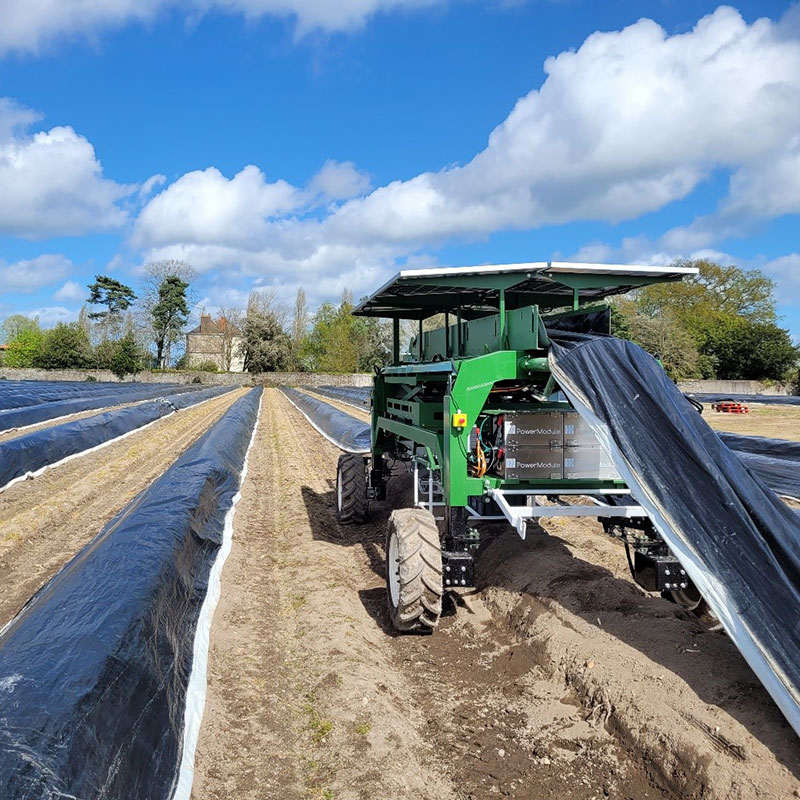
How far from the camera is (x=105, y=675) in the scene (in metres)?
3.13

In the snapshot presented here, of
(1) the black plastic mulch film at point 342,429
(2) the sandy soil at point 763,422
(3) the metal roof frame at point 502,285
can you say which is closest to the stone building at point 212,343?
(1) the black plastic mulch film at point 342,429

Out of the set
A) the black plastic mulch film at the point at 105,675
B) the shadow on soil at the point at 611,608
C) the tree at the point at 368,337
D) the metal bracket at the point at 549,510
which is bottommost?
the shadow on soil at the point at 611,608

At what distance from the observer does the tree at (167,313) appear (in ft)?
225

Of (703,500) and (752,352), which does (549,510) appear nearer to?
(703,500)

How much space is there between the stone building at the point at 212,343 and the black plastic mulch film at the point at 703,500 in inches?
3006

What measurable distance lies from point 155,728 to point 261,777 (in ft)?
1.97

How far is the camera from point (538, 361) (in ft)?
15.5

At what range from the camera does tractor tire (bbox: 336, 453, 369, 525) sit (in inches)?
340

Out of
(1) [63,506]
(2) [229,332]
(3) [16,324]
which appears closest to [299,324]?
(2) [229,332]

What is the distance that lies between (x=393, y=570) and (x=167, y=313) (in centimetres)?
6865

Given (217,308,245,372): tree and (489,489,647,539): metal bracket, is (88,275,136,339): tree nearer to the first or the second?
(217,308,245,372): tree

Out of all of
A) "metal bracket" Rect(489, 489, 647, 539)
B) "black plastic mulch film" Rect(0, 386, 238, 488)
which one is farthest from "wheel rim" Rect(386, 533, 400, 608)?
"black plastic mulch film" Rect(0, 386, 238, 488)

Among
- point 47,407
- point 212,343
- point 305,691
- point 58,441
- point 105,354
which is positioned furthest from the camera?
point 212,343

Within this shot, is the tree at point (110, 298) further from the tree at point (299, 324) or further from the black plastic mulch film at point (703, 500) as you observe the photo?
the black plastic mulch film at point (703, 500)
